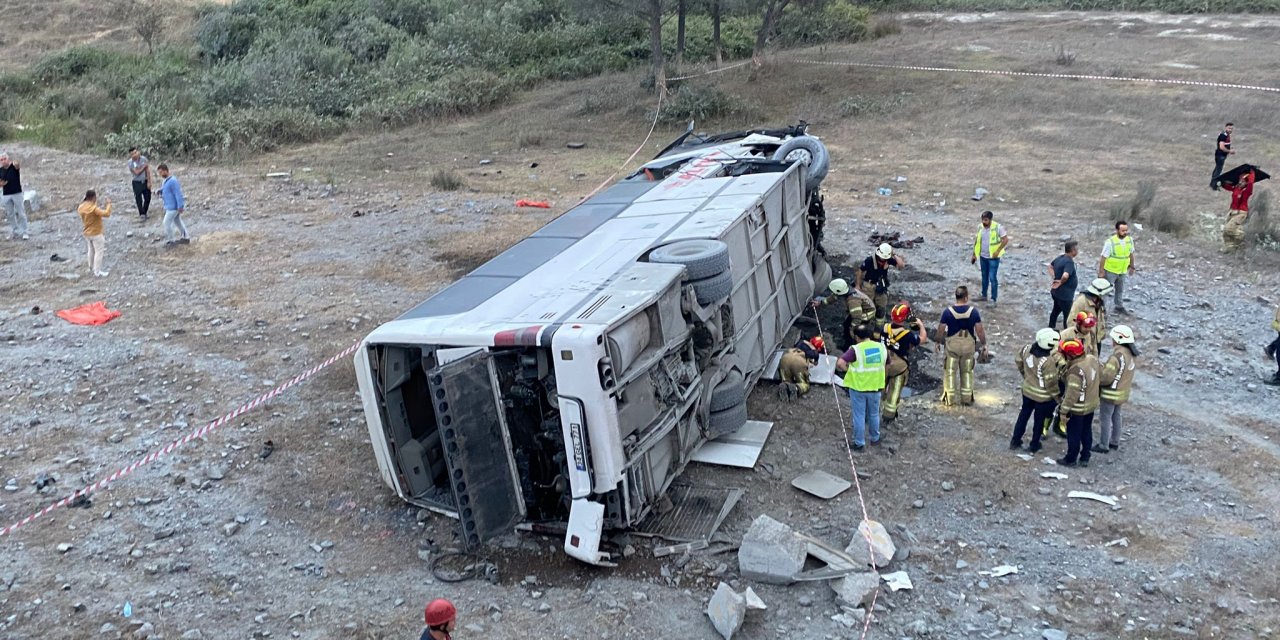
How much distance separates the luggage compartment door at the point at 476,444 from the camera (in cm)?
638

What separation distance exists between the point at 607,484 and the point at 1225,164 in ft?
50.2

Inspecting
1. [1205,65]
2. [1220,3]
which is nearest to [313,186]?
[1205,65]

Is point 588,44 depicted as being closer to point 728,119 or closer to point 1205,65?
point 728,119

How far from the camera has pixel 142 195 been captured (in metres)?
15.9

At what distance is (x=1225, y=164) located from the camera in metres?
17.2

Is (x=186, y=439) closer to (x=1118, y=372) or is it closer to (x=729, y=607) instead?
(x=729, y=607)

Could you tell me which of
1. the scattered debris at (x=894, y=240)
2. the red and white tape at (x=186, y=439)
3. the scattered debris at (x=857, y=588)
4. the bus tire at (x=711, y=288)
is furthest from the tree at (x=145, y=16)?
the scattered debris at (x=857, y=588)

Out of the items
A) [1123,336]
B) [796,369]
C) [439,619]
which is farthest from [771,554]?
[1123,336]

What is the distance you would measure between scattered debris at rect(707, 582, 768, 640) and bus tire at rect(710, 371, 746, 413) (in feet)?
6.76

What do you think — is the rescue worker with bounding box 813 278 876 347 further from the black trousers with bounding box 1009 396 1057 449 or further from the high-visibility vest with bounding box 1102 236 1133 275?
the high-visibility vest with bounding box 1102 236 1133 275

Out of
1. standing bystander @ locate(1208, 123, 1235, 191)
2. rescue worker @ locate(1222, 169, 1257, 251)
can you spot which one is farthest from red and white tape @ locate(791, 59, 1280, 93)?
rescue worker @ locate(1222, 169, 1257, 251)

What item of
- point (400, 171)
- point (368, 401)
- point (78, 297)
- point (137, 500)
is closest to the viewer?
point (368, 401)

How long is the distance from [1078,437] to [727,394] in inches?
112

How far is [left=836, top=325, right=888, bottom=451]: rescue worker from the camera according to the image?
8312 millimetres
